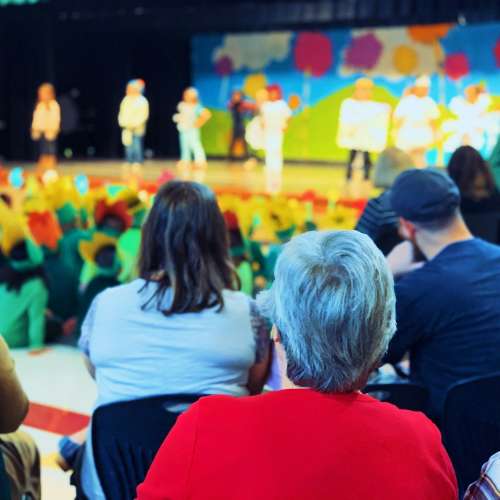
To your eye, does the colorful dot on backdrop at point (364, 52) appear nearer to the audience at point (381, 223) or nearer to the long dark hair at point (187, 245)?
the audience at point (381, 223)

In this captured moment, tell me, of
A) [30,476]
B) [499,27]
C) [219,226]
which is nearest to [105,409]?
[30,476]

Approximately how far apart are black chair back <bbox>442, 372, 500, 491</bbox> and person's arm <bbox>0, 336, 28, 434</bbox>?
2.89 feet

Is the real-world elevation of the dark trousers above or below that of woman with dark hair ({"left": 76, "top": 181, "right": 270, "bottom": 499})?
below

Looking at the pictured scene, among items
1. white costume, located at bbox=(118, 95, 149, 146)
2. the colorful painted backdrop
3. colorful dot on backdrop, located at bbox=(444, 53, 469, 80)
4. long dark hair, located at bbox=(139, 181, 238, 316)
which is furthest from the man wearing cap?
colorful dot on backdrop, located at bbox=(444, 53, 469, 80)

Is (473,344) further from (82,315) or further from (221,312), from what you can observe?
(82,315)

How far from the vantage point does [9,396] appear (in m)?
1.64

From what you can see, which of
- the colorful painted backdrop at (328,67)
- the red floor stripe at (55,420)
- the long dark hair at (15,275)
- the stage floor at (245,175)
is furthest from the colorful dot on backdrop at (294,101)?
the red floor stripe at (55,420)

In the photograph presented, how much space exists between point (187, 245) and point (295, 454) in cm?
107

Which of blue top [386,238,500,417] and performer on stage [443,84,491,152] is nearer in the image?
blue top [386,238,500,417]

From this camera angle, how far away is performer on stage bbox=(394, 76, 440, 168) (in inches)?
322

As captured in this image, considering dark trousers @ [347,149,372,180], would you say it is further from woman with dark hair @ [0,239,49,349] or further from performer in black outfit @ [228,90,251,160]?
woman with dark hair @ [0,239,49,349]

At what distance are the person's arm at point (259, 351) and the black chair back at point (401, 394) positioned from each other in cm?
29

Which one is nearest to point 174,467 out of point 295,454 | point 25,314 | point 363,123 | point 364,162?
point 295,454

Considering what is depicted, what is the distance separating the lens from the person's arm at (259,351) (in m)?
1.90
